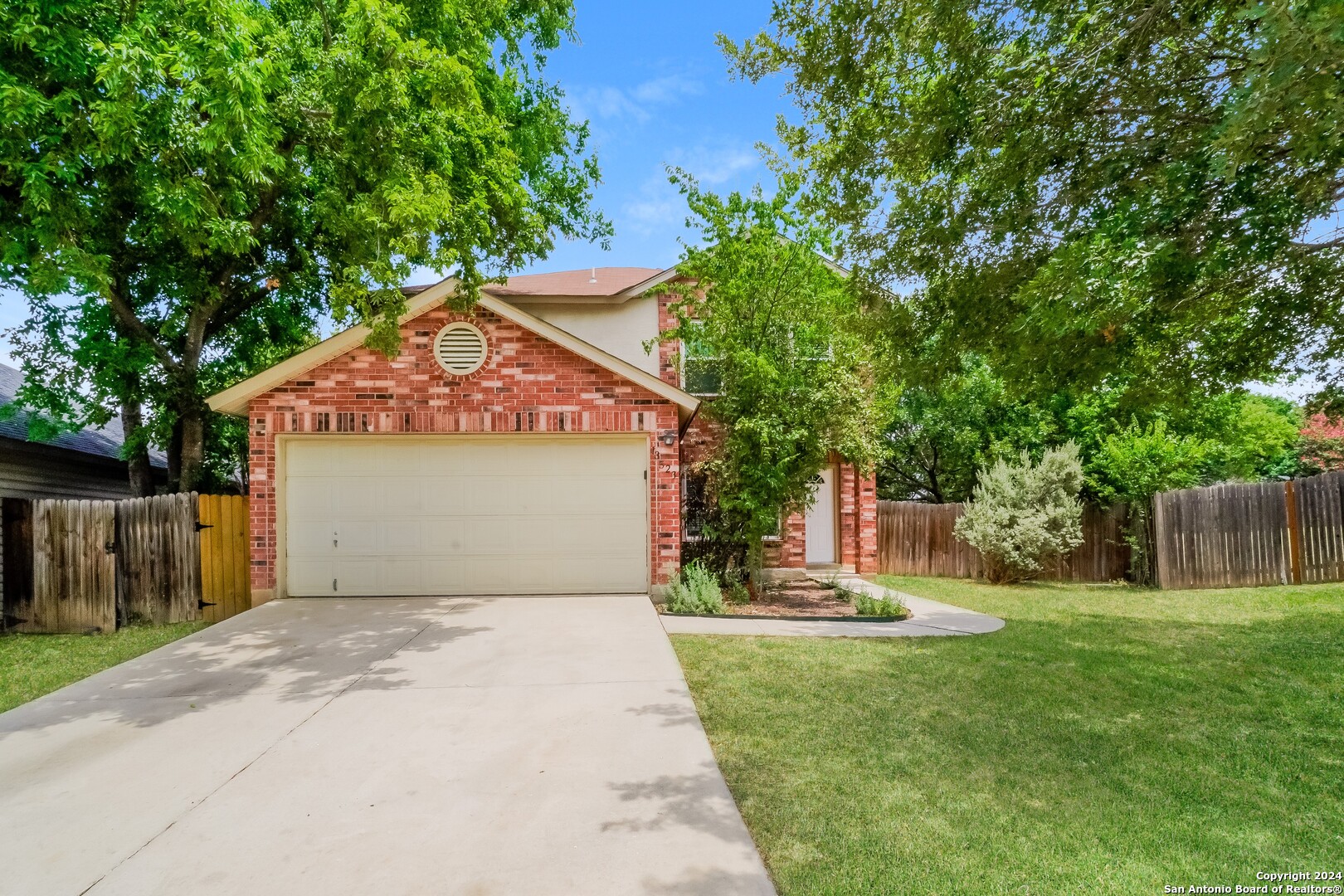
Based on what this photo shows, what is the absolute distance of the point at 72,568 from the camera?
8500mm

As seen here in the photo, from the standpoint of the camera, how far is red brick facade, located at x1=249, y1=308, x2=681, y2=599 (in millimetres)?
8758

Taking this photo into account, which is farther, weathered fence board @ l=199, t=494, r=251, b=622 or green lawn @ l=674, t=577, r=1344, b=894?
weathered fence board @ l=199, t=494, r=251, b=622

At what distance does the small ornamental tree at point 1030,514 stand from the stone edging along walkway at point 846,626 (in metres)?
3.57

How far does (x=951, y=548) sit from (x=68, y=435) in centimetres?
1720

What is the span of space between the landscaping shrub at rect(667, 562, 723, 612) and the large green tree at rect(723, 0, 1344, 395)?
3.97 metres

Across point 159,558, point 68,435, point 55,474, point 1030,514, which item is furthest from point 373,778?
point 68,435

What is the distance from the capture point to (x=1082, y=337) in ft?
17.7

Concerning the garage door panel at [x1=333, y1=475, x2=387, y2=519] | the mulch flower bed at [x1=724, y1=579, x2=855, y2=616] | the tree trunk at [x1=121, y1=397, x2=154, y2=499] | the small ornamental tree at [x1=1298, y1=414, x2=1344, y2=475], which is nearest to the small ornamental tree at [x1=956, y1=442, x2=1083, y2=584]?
the mulch flower bed at [x1=724, y1=579, x2=855, y2=616]

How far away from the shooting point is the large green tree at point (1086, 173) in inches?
183

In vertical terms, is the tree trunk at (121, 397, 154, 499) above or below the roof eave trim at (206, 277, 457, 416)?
below

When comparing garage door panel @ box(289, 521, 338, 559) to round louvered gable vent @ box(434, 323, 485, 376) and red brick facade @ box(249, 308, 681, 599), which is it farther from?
round louvered gable vent @ box(434, 323, 485, 376)

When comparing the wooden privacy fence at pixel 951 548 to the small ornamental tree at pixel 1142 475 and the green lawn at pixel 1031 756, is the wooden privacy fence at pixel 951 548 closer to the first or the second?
the small ornamental tree at pixel 1142 475

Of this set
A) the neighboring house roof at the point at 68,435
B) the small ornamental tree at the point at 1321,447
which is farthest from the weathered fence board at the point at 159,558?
the small ornamental tree at the point at 1321,447

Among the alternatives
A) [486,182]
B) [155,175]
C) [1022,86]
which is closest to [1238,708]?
[1022,86]
